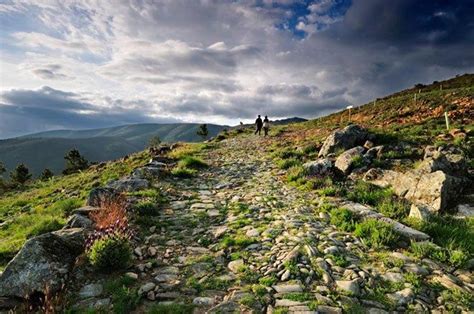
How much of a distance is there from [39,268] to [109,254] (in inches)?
47.2

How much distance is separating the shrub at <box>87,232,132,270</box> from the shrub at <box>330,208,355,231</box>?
17.2 ft

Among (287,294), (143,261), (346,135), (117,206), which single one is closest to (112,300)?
(143,261)

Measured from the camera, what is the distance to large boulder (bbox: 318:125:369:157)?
661 inches

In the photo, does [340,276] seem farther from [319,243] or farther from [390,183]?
[390,183]

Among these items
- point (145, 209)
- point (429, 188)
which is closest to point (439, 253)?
point (429, 188)

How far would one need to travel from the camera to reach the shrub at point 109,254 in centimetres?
611

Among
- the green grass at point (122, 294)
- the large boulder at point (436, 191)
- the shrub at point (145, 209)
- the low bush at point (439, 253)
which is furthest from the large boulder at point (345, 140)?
the green grass at point (122, 294)

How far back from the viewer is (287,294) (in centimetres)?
515

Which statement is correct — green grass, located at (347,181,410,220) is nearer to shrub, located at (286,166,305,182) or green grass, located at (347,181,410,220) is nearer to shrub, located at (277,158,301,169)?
shrub, located at (286,166,305,182)

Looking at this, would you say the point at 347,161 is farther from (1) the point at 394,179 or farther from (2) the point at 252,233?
(2) the point at 252,233

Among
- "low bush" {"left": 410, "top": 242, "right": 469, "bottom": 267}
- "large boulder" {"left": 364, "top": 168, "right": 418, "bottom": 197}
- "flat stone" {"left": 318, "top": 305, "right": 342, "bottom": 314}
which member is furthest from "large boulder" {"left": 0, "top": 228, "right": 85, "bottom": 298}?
"large boulder" {"left": 364, "top": 168, "right": 418, "bottom": 197}

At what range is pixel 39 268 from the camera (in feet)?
17.7

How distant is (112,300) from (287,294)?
3.02m

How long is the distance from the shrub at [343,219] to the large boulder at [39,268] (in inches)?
249
